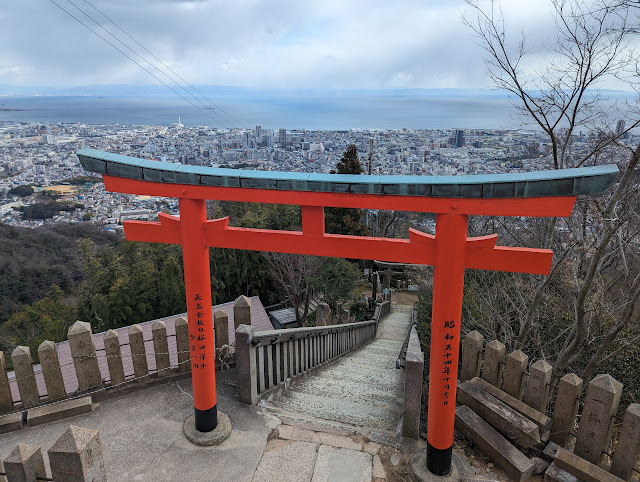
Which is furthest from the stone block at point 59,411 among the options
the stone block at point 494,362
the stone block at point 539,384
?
the stone block at point 539,384

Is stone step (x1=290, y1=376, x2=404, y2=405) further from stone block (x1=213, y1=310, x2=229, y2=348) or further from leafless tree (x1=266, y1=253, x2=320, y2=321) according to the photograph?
leafless tree (x1=266, y1=253, x2=320, y2=321)

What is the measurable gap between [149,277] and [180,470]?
13473mm

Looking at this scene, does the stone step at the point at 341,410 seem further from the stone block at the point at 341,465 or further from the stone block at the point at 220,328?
the stone block at the point at 220,328

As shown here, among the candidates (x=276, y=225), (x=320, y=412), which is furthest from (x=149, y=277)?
(x=320, y=412)

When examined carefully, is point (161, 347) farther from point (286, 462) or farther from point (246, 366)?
point (286, 462)

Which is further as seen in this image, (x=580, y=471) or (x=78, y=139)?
(x=78, y=139)

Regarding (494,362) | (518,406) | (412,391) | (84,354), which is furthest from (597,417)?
(84,354)

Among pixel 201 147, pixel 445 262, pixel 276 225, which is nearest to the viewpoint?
pixel 445 262

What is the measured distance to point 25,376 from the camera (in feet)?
15.5

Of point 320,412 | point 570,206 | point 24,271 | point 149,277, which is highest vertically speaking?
point 570,206

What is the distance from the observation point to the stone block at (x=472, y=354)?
4.90 meters

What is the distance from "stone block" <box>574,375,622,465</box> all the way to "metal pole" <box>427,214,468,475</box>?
3.83 ft

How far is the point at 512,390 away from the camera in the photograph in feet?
14.9

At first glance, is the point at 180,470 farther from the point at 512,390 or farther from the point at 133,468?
the point at 512,390
